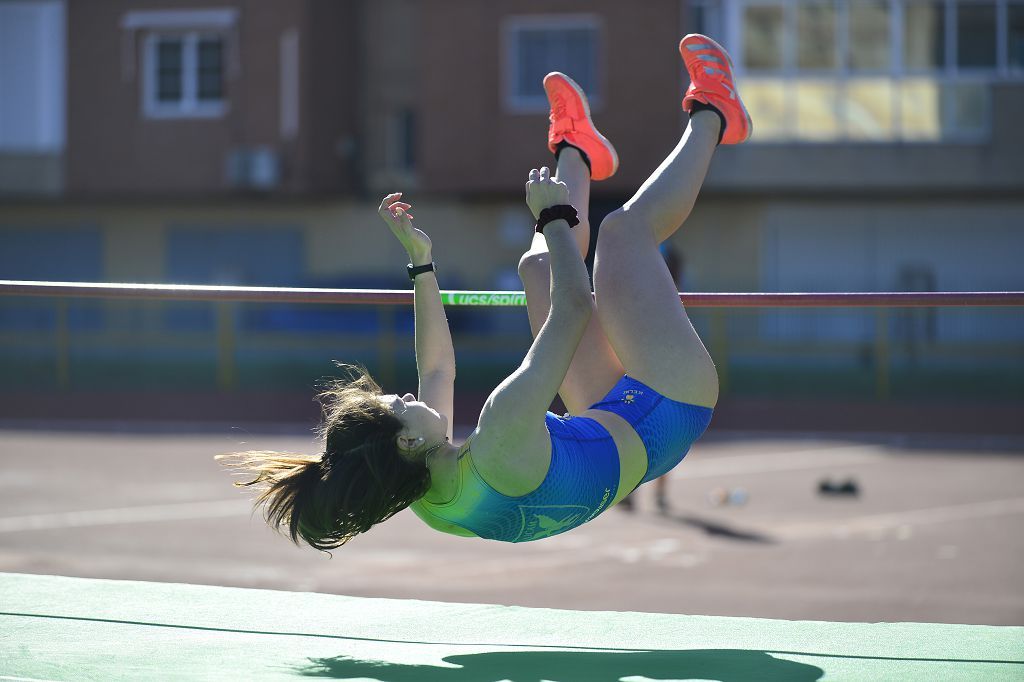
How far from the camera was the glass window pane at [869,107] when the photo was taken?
26188 millimetres

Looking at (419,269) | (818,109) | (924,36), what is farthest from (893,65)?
(419,269)

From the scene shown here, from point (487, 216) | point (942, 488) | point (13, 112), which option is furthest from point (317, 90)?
point (942, 488)

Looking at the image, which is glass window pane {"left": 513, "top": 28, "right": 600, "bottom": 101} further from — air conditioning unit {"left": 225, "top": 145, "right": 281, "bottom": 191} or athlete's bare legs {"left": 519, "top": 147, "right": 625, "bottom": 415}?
athlete's bare legs {"left": 519, "top": 147, "right": 625, "bottom": 415}

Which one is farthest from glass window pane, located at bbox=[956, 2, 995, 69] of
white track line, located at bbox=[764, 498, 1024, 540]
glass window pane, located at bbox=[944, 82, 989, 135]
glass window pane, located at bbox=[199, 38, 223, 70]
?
white track line, located at bbox=[764, 498, 1024, 540]

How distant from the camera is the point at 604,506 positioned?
4078mm

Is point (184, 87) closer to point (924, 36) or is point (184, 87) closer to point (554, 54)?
point (554, 54)

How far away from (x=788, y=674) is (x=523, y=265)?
5.09ft

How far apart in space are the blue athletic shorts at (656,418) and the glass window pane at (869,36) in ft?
77.4

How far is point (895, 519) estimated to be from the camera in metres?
11.2

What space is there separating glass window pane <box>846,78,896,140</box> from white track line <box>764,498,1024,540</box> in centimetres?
1525

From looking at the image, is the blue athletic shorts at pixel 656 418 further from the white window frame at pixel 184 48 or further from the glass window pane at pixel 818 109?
the white window frame at pixel 184 48

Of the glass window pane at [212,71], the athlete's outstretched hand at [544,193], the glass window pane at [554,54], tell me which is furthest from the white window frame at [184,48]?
the athlete's outstretched hand at [544,193]

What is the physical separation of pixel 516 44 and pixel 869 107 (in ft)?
23.0

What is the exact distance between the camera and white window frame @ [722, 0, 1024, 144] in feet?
85.4
